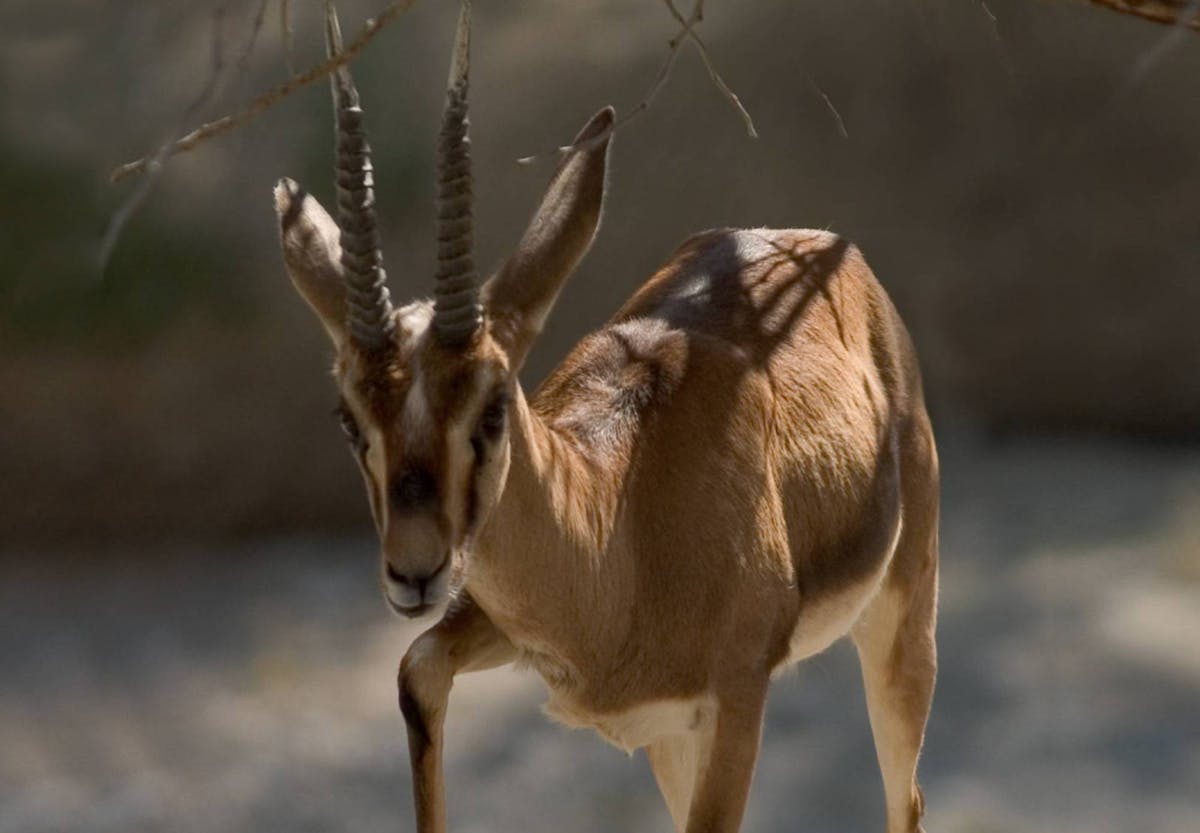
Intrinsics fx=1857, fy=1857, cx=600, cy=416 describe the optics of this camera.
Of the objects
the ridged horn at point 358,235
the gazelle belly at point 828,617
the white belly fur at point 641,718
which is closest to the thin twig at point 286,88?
the ridged horn at point 358,235

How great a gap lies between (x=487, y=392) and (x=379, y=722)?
13.4ft

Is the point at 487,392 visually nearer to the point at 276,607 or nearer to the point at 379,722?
the point at 379,722

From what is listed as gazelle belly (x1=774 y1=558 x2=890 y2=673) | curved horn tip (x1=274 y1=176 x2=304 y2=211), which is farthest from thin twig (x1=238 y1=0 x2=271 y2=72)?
gazelle belly (x1=774 y1=558 x2=890 y2=673)

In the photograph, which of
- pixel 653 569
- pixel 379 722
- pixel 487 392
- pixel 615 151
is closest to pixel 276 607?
pixel 379 722

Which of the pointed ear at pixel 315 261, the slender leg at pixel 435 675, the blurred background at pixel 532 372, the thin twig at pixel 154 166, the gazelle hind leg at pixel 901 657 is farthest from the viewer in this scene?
the blurred background at pixel 532 372

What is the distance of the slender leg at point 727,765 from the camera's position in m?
3.76

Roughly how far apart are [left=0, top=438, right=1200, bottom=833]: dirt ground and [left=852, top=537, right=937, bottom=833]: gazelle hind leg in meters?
1.49

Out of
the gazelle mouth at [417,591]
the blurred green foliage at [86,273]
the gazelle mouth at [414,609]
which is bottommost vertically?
the blurred green foliage at [86,273]

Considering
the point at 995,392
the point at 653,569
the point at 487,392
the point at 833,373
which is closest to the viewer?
the point at 487,392

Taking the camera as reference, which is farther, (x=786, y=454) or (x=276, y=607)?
(x=276, y=607)

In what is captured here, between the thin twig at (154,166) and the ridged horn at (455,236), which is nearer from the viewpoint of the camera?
the thin twig at (154,166)

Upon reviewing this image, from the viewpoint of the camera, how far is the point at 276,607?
7.94m

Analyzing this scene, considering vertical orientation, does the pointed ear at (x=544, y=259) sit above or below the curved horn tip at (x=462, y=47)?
below

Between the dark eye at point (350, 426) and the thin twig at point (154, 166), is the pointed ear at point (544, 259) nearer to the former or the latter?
the dark eye at point (350, 426)
